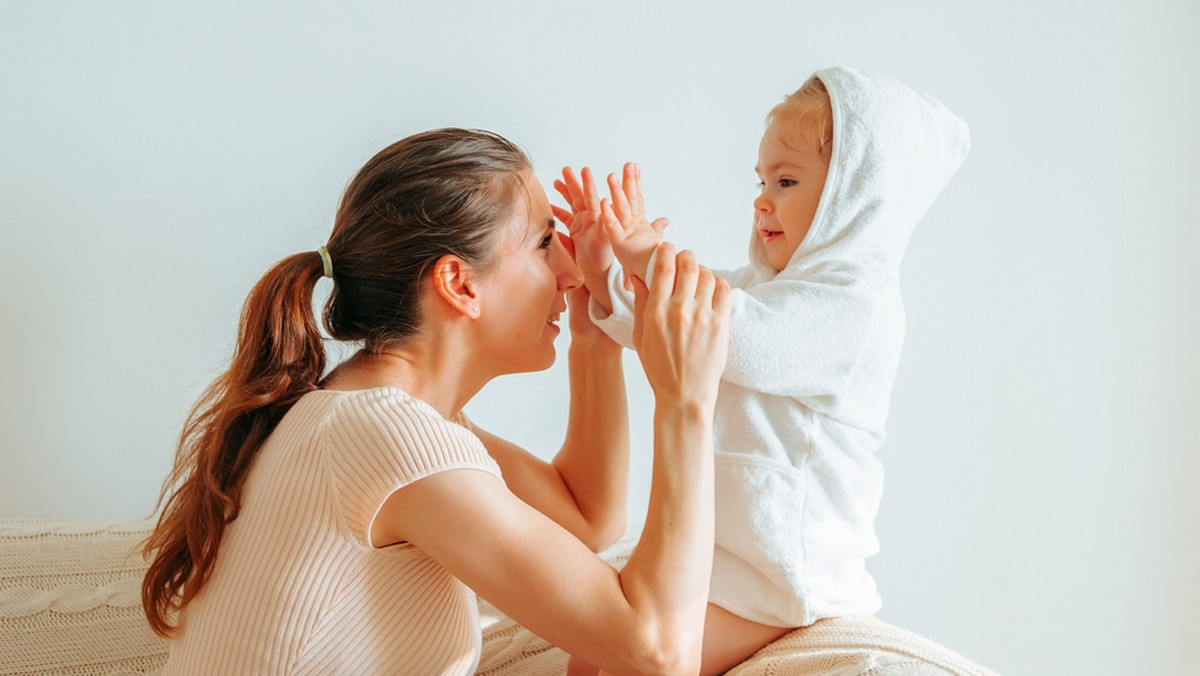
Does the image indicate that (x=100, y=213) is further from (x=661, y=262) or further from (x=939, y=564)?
(x=939, y=564)

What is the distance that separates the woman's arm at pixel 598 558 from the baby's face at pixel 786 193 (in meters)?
0.36

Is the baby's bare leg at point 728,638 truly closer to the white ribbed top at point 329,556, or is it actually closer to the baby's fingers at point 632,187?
the white ribbed top at point 329,556

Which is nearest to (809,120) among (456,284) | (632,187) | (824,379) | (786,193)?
(786,193)

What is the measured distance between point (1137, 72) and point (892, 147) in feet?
4.12

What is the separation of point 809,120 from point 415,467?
74 cm

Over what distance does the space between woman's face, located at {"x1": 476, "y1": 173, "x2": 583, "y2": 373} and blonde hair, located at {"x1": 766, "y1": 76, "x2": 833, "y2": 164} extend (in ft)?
1.18

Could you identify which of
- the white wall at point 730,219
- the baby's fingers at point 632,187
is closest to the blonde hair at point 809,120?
the baby's fingers at point 632,187

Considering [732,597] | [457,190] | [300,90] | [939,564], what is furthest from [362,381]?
[939,564]

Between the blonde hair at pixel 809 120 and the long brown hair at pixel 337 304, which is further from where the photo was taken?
the blonde hair at pixel 809 120

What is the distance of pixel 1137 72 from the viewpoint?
A: 225 centimetres

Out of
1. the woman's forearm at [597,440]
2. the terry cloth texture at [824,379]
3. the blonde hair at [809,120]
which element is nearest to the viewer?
the terry cloth texture at [824,379]

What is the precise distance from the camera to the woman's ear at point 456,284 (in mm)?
1295

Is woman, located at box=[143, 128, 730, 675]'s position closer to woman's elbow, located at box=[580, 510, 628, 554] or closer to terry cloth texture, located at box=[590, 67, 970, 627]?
terry cloth texture, located at box=[590, 67, 970, 627]

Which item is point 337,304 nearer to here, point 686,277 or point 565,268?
point 565,268
